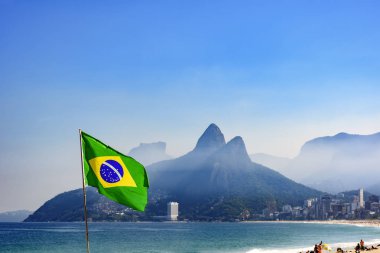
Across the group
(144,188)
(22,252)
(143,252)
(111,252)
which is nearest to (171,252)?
(143,252)

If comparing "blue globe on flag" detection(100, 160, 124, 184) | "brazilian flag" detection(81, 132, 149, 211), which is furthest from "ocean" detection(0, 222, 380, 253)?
"blue globe on flag" detection(100, 160, 124, 184)

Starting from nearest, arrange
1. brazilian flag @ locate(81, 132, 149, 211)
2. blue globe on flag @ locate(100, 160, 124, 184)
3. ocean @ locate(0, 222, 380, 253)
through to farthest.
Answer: brazilian flag @ locate(81, 132, 149, 211), blue globe on flag @ locate(100, 160, 124, 184), ocean @ locate(0, 222, 380, 253)

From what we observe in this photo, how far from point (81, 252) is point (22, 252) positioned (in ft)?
32.6

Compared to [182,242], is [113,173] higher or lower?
higher

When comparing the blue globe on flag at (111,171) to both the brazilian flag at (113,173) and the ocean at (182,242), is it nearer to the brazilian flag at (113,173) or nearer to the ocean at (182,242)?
the brazilian flag at (113,173)

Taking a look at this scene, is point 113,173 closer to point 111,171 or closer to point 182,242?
point 111,171

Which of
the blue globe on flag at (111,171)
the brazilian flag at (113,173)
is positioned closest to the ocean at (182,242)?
the brazilian flag at (113,173)

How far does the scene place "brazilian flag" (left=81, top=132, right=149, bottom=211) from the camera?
37.7ft

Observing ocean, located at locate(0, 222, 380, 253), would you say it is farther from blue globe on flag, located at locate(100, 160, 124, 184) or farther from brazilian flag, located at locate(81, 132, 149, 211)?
blue globe on flag, located at locate(100, 160, 124, 184)

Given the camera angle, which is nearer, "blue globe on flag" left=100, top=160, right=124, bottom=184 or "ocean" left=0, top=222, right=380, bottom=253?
"blue globe on flag" left=100, top=160, right=124, bottom=184

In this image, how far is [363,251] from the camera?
4597 centimetres

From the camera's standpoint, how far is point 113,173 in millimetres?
11734

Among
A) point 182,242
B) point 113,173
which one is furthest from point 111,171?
point 182,242

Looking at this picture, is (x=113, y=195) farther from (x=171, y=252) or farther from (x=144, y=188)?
(x=171, y=252)
